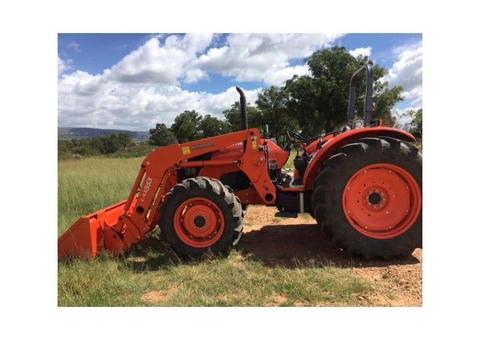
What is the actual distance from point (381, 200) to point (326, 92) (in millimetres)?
17774

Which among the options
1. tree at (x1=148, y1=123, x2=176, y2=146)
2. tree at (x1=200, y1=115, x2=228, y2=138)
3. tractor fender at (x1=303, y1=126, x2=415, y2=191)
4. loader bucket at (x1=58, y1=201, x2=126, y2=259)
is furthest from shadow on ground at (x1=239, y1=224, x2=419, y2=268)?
tree at (x1=200, y1=115, x2=228, y2=138)

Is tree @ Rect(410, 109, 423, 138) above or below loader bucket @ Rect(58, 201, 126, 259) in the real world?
above

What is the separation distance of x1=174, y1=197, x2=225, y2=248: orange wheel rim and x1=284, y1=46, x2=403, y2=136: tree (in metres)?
16.8

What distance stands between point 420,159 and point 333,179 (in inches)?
41.2

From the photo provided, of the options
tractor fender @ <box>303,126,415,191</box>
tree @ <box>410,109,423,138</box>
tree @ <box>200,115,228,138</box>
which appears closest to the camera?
tractor fender @ <box>303,126,415,191</box>

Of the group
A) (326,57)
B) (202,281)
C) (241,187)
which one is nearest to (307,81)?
(326,57)

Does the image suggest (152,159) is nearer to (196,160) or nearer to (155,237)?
(196,160)

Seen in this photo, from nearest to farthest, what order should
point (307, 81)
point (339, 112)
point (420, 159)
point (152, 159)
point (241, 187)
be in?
point (420, 159) → point (152, 159) → point (241, 187) → point (339, 112) → point (307, 81)

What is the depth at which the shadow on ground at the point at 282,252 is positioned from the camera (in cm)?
493

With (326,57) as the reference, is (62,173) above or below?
below

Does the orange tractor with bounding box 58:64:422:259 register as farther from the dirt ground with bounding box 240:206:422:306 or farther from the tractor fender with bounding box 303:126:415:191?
the dirt ground with bounding box 240:206:422:306

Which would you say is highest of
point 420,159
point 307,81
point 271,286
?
point 307,81

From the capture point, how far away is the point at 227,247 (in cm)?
509

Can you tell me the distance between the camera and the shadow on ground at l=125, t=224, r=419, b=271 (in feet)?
16.2
